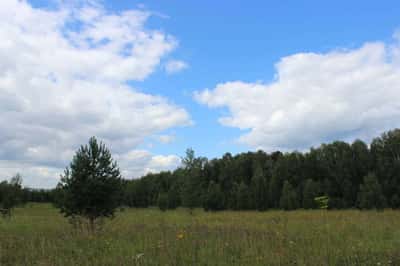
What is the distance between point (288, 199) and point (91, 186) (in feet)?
150

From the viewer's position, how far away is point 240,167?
7531cm

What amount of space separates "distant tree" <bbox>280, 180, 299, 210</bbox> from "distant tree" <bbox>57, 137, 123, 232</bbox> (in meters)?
43.7

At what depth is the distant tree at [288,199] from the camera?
5438cm

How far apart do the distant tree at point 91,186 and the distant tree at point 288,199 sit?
43.7m

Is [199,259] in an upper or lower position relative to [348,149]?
lower

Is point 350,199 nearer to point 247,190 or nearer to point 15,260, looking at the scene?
point 247,190

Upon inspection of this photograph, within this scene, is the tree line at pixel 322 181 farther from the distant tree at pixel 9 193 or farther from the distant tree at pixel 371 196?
the distant tree at pixel 9 193

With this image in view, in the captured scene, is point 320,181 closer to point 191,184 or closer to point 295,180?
point 295,180

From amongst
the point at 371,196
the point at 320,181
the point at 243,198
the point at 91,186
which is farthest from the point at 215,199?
the point at 91,186

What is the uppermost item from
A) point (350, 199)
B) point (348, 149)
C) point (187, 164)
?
point (348, 149)

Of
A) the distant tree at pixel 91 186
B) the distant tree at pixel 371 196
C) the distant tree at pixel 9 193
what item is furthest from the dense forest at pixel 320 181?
the distant tree at pixel 91 186

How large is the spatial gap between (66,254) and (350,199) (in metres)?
56.2

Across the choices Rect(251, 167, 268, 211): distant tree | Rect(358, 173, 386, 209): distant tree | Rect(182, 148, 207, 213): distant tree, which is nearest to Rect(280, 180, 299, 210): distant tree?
Rect(251, 167, 268, 211): distant tree

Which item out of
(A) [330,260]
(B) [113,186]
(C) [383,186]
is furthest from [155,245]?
(C) [383,186]
